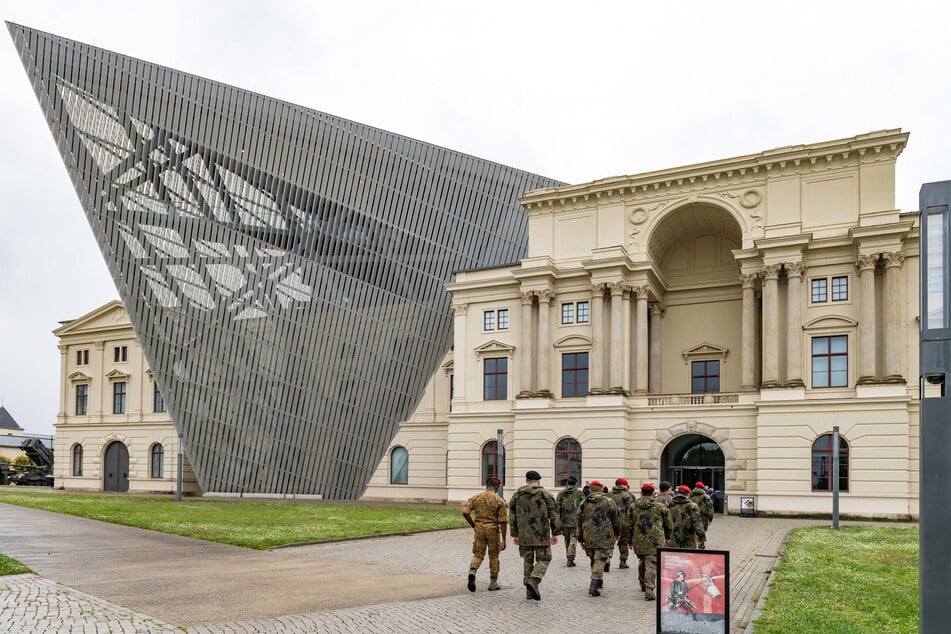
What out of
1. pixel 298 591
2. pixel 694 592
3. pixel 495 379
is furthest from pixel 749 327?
pixel 694 592

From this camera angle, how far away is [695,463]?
38781mm

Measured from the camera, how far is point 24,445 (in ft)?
240

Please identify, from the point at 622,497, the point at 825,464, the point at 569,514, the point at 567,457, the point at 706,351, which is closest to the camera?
the point at 622,497

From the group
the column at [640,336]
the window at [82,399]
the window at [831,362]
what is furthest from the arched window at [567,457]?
the window at [82,399]

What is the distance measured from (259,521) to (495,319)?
19833mm

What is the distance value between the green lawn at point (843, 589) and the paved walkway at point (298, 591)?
20.7 inches

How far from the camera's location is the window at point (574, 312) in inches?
1631

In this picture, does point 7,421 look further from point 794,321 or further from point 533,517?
point 533,517

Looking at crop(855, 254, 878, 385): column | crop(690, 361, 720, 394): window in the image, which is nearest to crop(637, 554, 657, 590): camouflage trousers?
crop(855, 254, 878, 385): column

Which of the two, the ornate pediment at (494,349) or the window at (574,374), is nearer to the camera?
the window at (574,374)

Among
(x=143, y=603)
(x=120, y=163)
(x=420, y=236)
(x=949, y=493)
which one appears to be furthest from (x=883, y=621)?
(x=120, y=163)

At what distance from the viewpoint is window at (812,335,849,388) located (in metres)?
35.6

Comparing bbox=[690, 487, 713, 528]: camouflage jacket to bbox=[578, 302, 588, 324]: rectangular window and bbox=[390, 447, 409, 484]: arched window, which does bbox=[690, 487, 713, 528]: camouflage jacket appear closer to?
bbox=[578, 302, 588, 324]: rectangular window

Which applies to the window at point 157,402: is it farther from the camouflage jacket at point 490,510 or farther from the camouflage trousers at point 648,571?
the camouflage trousers at point 648,571
